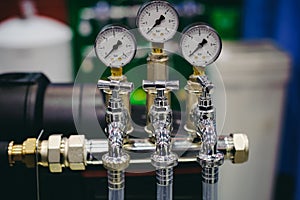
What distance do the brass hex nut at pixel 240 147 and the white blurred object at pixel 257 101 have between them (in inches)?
35.8

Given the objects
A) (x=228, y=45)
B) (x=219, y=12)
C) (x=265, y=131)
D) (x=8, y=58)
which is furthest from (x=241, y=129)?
(x=8, y=58)

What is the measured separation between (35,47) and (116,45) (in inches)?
43.1

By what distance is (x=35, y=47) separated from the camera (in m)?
1.89

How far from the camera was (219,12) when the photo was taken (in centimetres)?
225

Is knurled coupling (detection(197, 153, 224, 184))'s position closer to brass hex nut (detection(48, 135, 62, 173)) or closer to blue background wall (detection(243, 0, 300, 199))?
brass hex nut (detection(48, 135, 62, 173))

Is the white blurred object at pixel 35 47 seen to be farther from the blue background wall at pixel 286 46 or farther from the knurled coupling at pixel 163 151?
the knurled coupling at pixel 163 151

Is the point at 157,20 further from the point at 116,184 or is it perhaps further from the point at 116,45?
the point at 116,184

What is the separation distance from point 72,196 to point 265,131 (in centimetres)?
115

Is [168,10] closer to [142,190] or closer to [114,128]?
[114,128]

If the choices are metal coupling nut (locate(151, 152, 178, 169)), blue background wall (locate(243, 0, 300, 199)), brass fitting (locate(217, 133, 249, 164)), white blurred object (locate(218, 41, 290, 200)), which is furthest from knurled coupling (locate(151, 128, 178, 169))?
blue background wall (locate(243, 0, 300, 199))

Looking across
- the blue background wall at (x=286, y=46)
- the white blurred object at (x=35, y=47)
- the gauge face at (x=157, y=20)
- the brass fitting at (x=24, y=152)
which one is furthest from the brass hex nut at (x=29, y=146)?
the blue background wall at (x=286, y=46)

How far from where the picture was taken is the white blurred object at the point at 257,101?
74.5 inches

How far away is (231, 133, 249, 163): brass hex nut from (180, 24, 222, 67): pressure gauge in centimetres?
14

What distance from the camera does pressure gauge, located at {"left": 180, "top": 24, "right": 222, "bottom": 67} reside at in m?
0.87
